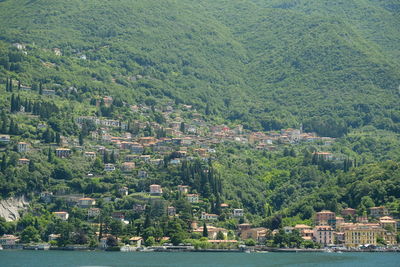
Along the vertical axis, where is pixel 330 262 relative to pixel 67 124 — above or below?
below

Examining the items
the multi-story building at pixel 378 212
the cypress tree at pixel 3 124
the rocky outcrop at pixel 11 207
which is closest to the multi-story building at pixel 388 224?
the multi-story building at pixel 378 212

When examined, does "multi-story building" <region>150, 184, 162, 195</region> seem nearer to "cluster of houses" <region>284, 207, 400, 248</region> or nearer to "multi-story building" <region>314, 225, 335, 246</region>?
"cluster of houses" <region>284, 207, 400, 248</region>

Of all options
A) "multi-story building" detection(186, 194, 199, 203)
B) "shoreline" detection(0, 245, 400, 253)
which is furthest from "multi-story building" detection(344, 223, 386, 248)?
"multi-story building" detection(186, 194, 199, 203)

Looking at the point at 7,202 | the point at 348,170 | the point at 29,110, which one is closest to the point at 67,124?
the point at 29,110

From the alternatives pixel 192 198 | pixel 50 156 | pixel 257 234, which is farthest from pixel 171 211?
pixel 50 156

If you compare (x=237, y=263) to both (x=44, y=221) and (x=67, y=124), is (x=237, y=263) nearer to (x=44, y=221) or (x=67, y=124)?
(x=44, y=221)

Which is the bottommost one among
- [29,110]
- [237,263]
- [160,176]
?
[237,263]

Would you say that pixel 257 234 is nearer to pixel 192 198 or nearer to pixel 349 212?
pixel 349 212
